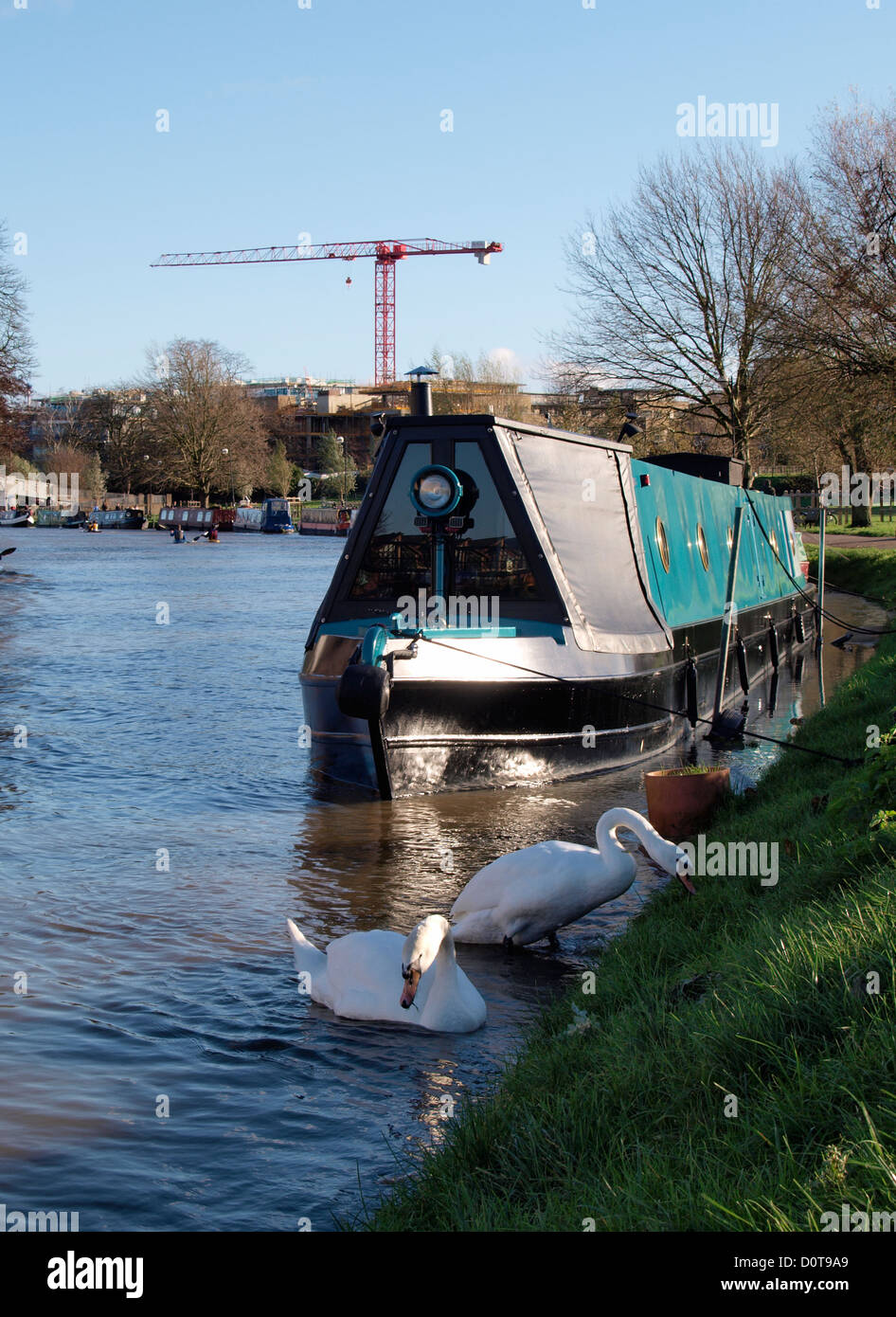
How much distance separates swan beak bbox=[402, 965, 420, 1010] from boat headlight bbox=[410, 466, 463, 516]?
5.66 metres

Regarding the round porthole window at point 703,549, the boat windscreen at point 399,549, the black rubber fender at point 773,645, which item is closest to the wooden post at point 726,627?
the round porthole window at point 703,549

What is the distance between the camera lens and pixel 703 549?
1598 cm

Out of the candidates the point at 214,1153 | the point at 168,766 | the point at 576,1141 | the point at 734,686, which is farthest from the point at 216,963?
the point at 734,686

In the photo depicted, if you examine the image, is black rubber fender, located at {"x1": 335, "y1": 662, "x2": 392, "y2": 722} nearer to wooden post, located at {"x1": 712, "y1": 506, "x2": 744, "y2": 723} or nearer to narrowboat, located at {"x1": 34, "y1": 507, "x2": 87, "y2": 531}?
wooden post, located at {"x1": 712, "y1": 506, "x2": 744, "y2": 723}

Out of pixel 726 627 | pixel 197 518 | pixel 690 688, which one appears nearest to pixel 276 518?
pixel 197 518

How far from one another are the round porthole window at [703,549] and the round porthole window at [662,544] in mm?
2138

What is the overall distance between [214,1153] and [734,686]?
44.9 feet

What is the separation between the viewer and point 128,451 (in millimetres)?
115875

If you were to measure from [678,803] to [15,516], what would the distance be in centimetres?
9959

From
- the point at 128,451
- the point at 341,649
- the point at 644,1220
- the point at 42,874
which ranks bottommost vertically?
the point at 42,874

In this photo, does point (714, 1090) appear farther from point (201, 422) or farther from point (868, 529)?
point (201, 422)

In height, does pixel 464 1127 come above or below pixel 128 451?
below
